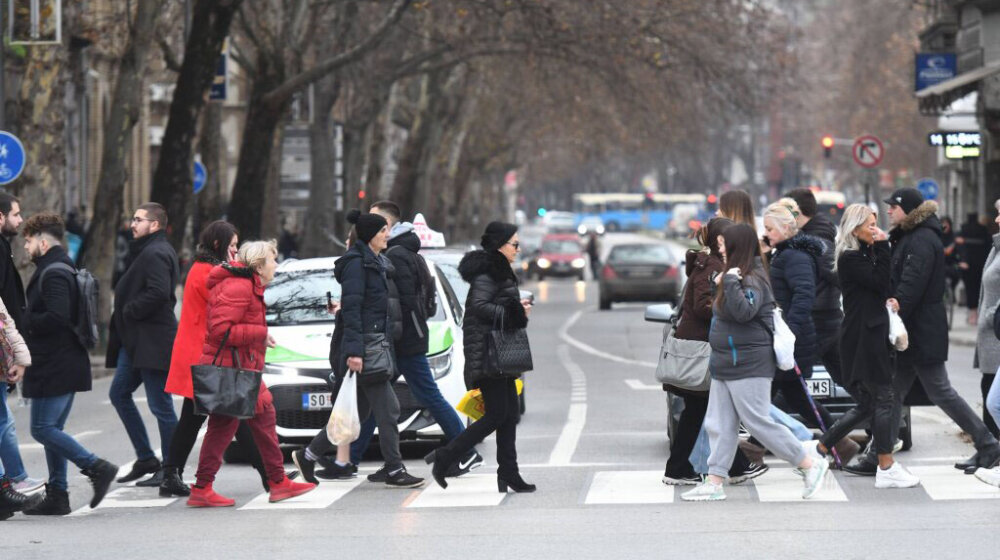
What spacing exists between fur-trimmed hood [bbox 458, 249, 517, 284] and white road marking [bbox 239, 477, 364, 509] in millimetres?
1497

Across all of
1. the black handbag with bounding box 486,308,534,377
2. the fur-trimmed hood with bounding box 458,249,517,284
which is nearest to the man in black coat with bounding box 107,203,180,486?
the fur-trimmed hood with bounding box 458,249,517,284

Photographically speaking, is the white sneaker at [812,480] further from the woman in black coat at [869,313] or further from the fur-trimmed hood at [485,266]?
the fur-trimmed hood at [485,266]

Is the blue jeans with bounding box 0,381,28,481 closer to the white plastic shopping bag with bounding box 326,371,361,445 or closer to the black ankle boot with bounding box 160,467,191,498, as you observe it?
the black ankle boot with bounding box 160,467,191,498

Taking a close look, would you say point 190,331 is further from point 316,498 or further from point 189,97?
point 189,97

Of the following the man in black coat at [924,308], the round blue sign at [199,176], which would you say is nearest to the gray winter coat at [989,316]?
the man in black coat at [924,308]

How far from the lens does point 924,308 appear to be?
40.0 ft

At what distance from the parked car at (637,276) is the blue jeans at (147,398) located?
28.6 m

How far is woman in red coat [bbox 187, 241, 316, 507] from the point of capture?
11438 millimetres

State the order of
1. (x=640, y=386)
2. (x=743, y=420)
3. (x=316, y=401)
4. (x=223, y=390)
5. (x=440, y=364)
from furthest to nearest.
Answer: (x=640, y=386), (x=440, y=364), (x=316, y=401), (x=223, y=390), (x=743, y=420)

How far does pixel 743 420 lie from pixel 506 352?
1.38m

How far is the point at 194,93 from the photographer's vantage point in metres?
27.4

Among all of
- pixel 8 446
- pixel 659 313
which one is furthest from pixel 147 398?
pixel 659 313

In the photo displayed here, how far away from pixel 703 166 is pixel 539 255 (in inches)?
2931

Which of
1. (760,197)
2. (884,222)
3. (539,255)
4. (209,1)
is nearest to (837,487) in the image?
(209,1)
